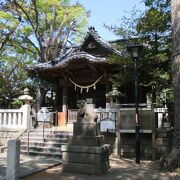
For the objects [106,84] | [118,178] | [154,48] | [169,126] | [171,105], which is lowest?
[118,178]

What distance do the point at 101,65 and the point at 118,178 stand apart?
32.8 ft

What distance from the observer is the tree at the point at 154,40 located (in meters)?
13.8

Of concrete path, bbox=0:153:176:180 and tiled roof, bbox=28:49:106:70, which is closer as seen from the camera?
concrete path, bbox=0:153:176:180

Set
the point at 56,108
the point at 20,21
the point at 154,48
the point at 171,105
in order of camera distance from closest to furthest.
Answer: the point at 171,105
the point at 154,48
the point at 56,108
the point at 20,21

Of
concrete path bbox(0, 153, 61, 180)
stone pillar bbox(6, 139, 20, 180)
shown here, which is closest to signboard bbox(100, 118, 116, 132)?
concrete path bbox(0, 153, 61, 180)

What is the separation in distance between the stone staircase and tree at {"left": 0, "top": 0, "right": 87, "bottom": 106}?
861 cm

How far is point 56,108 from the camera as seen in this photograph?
21.3 metres

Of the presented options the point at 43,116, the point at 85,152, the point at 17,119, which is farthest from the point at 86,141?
the point at 43,116

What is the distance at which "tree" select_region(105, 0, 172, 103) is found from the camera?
13820mm

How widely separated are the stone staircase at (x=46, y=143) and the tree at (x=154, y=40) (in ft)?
15.6

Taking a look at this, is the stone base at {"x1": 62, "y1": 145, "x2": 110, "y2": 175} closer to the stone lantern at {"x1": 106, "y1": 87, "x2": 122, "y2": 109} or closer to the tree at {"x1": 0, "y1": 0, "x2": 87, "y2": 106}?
the stone lantern at {"x1": 106, "y1": 87, "x2": 122, "y2": 109}

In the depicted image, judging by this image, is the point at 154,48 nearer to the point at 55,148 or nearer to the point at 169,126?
the point at 169,126

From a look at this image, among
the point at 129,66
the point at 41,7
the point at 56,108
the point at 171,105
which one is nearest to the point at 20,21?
the point at 41,7

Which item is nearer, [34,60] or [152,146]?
[152,146]
